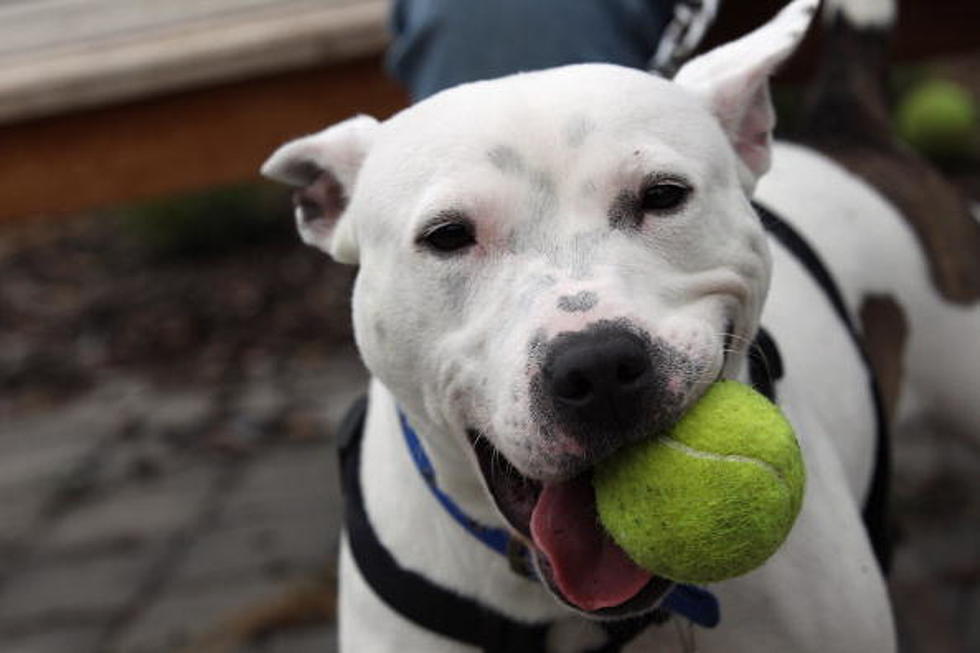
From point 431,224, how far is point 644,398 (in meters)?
0.40

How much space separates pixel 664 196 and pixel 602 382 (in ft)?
1.09

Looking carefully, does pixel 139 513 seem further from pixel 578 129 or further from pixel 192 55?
pixel 578 129

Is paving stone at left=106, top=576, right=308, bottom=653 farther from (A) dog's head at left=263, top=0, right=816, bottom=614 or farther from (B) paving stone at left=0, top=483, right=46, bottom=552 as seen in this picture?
(A) dog's head at left=263, top=0, right=816, bottom=614

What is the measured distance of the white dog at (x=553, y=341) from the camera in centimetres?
174

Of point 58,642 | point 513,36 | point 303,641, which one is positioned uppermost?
point 513,36

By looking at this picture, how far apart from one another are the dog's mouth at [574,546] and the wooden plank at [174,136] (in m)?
1.73

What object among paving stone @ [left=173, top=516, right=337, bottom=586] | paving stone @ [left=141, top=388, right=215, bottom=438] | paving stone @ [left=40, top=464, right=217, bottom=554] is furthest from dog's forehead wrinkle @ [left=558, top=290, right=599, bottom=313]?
paving stone @ [left=141, top=388, right=215, bottom=438]

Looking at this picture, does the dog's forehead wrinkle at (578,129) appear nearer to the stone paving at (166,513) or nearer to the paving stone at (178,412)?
the stone paving at (166,513)

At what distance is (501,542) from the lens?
207 centimetres

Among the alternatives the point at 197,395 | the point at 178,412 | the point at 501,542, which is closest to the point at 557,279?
the point at 501,542

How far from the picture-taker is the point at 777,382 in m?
2.23

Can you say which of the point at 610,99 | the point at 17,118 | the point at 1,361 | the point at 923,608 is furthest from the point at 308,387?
the point at 610,99

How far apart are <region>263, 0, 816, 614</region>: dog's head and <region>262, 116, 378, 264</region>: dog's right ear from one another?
0.12m

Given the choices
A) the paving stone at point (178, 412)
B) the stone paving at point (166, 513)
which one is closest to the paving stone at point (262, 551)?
the stone paving at point (166, 513)
